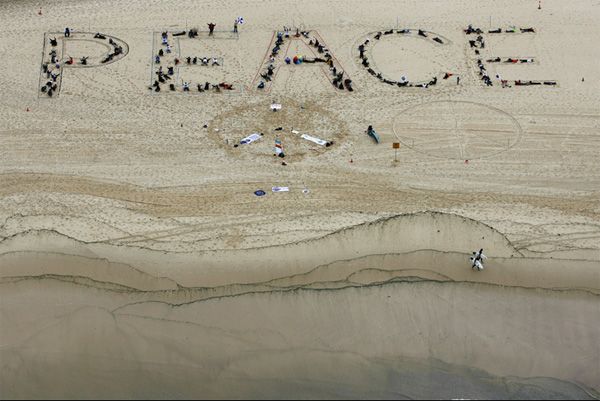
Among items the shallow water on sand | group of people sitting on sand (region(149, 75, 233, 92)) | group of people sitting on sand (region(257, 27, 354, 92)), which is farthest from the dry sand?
group of people sitting on sand (region(257, 27, 354, 92))

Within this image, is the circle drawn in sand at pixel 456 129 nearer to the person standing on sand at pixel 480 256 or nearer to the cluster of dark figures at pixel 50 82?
the person standing on sand at pixel 480 256

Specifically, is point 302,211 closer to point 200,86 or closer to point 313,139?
point 313,139

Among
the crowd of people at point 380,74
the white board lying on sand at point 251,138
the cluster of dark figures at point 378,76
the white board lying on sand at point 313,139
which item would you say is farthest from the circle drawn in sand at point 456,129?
the white board lying on sand at point 251,138

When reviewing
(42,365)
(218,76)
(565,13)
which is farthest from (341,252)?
(565,13)

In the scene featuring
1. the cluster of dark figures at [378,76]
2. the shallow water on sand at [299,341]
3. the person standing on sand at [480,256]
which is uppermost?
the cluster of dark figures at [378,76]

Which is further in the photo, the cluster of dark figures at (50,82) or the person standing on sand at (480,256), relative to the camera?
the cluster of dark figures at (50,82)

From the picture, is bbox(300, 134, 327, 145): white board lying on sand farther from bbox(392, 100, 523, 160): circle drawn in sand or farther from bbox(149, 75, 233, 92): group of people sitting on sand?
bbox(149, 75, 233, 92): group of people sitting on sand

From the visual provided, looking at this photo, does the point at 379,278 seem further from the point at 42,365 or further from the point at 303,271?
the point at 42,365
